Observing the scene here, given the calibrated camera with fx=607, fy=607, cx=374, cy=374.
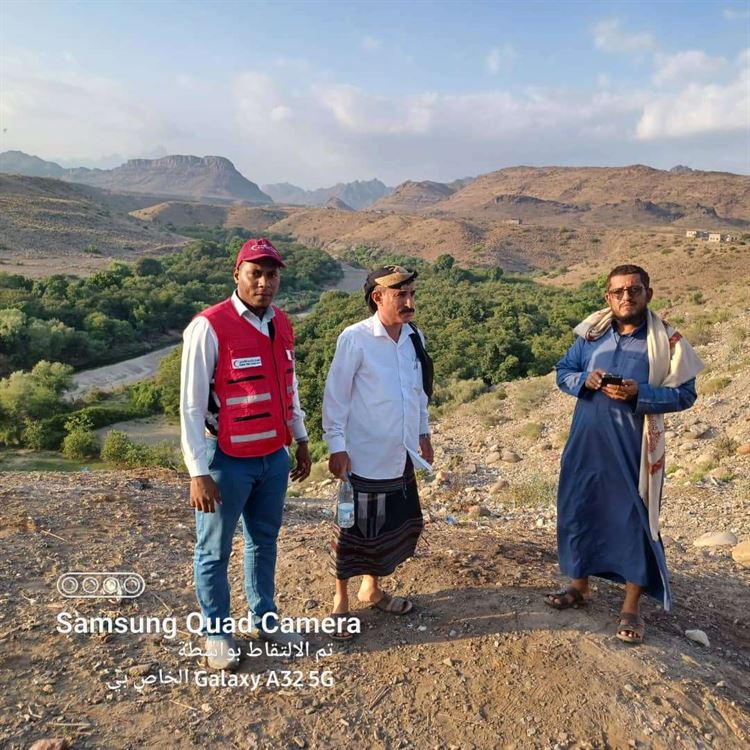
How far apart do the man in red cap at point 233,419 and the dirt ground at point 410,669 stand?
316 millimetres

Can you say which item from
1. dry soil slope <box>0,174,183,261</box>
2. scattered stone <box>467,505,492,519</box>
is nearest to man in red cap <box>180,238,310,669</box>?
scattered stone <box>467,505,492,519</box>

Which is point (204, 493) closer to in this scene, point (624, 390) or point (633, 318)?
point (624, 390)

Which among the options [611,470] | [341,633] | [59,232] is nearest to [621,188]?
[59,232]

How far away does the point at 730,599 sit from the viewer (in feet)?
11.8

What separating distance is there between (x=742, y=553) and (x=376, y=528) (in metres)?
3.16

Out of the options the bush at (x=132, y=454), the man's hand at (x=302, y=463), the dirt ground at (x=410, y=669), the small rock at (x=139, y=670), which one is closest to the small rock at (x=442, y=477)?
the dirt ground at (x=410, y=669)

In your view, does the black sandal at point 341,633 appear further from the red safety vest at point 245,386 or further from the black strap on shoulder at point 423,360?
the black strap on shoulder at point 423,360

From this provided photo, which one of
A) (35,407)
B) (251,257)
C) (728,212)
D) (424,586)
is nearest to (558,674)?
(424,586)

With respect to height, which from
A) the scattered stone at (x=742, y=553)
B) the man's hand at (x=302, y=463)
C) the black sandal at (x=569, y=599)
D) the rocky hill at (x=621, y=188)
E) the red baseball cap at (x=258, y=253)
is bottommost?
the scattered stone at (x=742, y=553)

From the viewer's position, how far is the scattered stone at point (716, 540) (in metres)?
4.73

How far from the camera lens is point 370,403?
260cm

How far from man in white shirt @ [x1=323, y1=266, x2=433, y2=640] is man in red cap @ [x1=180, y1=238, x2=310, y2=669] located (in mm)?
242

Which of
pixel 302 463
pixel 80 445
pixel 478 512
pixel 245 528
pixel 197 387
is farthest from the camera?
pixel 80 445

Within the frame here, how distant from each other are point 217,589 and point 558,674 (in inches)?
56.1
